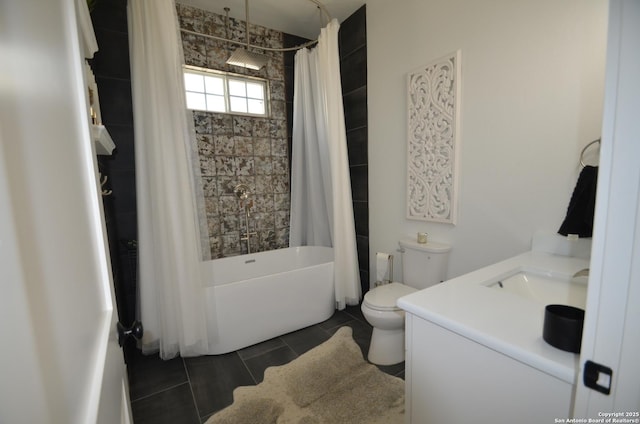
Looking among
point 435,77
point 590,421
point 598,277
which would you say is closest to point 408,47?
point 435,77

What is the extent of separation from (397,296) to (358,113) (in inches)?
73.7

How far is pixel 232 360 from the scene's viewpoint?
2.09 metres

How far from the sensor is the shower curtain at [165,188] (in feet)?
6.01

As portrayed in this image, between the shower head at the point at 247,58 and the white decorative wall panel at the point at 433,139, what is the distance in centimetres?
133

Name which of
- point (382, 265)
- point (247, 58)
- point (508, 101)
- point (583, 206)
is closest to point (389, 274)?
point (382, 265)

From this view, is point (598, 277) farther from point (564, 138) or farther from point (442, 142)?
point (442, 142)

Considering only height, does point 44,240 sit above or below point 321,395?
above

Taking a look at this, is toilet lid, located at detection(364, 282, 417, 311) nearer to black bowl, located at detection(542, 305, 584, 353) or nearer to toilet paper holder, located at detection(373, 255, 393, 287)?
toilet paper holder, located at detection(373, 255, 393, 287)

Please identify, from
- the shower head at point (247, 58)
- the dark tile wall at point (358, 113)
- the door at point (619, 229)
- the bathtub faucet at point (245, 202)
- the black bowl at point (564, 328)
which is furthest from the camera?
the bathtub faucet at point (245, 202)

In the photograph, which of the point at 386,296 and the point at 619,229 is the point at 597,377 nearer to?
the point at 619,229

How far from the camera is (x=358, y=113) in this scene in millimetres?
2867

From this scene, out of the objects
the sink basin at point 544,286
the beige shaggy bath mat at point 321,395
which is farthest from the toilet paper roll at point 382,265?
the sink basin at point 544,286

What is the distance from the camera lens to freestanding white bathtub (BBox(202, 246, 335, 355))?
2.11 m

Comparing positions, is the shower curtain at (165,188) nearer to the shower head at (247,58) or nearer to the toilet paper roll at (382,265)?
the shower head at (247,58)
